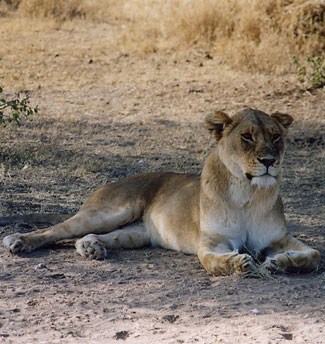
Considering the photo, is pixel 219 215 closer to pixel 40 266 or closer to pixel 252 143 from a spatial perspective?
pixel 252 143

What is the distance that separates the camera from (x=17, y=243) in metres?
5.12

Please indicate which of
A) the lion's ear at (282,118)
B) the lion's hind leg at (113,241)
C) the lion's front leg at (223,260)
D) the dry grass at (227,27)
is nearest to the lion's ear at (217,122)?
the lion's ear at (282,118)

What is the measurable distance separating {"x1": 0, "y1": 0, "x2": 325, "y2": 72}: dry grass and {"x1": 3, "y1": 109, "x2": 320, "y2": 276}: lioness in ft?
17.7

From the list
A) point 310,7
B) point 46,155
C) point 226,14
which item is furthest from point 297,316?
point 226,14

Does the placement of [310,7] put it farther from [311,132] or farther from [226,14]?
[311,132]

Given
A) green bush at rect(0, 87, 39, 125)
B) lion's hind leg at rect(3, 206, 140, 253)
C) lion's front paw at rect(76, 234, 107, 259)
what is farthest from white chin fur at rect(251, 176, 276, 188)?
green bush at rect(0, 87, 39, 125)

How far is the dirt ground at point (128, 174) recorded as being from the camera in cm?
391

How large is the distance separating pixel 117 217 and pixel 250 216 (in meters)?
1.10

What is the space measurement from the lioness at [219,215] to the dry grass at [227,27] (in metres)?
5.39

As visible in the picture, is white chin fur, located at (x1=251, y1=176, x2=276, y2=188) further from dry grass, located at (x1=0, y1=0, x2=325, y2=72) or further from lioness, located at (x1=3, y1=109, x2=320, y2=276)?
dry grass, located at (x1=0, y1=0, x2=325, y2=72)

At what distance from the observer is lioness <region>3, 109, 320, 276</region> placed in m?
4.61

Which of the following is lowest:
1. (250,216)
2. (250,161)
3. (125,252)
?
(125,252)

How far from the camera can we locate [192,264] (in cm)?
498

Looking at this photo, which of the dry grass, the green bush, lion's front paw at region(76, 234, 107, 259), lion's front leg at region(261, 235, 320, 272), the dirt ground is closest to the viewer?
the dirt ground
